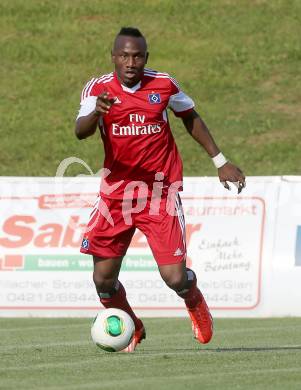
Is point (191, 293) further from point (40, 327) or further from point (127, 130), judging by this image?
A: point (40, 327)

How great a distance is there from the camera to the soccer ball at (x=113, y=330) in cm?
904

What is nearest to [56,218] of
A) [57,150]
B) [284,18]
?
[57,150]

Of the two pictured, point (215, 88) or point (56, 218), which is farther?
point (215, 88)

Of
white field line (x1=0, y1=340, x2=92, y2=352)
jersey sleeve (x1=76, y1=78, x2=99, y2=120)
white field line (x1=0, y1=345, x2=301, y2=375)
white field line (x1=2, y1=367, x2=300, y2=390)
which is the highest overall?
jersey sleeve (x1=76, y1=78, x2=99, y2=120)

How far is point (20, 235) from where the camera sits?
51.6 feet

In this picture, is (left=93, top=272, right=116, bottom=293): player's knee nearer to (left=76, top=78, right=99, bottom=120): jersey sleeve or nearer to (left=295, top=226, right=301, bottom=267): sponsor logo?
(left=76, top=78, right=99, bottom=120): jersey sleeve

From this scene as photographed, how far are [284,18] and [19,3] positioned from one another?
23.1 ft

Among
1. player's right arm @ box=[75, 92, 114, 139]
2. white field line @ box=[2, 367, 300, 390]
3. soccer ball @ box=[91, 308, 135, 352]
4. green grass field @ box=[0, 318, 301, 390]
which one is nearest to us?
white field line @ box=[2, 367, 300, 390]

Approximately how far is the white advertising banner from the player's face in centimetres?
647

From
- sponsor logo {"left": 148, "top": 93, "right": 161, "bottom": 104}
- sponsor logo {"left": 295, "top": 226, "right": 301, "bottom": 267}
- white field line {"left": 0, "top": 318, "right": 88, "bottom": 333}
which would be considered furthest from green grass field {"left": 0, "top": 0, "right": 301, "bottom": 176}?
sponsor logo {"left": 148, "top": 93, "right": 161, "bottom": 104}

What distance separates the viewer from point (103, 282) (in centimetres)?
967

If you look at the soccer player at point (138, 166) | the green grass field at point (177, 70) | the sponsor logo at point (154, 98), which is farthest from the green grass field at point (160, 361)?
the green grass field at point (177, 70)

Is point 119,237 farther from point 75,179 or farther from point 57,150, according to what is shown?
point 57,150

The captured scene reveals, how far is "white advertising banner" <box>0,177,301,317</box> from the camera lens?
15234mm
